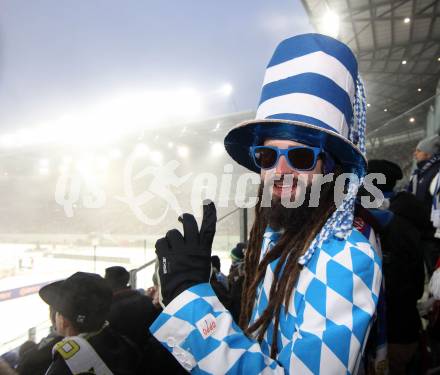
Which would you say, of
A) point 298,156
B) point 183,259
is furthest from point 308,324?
point 298,156

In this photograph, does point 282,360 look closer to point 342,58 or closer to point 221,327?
point 221,327

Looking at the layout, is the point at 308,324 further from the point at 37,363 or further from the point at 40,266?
the point at 40,266

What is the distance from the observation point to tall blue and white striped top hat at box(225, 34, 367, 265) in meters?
0.89

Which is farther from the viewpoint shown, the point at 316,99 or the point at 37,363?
the point at 37,363

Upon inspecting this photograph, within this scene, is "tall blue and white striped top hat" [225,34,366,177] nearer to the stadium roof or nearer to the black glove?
the black glove

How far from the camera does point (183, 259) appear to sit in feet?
2.55

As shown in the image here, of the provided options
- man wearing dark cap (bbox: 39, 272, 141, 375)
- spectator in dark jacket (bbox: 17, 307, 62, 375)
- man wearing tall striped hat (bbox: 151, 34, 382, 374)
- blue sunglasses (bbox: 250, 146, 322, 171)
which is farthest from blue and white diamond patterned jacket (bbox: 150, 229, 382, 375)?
spectator in dark jacket (bbox: 17, 307, 62, 375)

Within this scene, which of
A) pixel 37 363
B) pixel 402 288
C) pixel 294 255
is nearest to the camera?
pixel 294 255

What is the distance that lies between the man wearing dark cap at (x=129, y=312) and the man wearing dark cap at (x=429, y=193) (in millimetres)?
2068

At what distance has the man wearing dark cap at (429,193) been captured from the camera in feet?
6.51

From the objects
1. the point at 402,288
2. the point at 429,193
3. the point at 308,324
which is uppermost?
the point at 429,193

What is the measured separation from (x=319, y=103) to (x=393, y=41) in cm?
1122

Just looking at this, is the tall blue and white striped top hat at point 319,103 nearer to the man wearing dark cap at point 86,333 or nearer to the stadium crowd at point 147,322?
the stadium crowd at point 147,322

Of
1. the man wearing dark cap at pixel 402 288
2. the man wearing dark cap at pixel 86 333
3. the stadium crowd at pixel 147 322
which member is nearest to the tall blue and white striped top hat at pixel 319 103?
the stadium crowd at pixel 147 322
